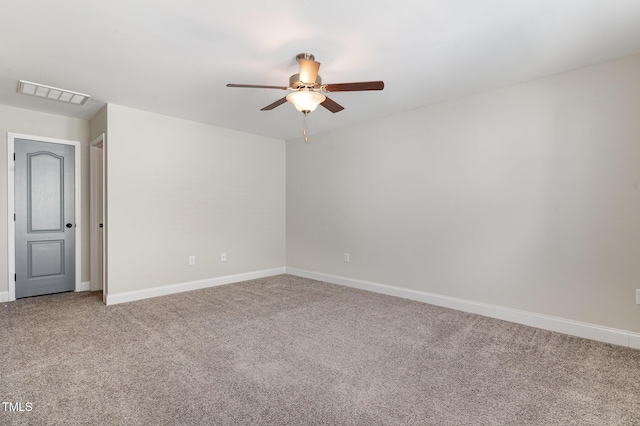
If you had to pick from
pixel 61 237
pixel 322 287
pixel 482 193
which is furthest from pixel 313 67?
pixel 61 237

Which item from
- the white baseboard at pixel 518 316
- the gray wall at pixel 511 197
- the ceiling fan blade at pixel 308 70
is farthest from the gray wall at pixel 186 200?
the ceiling fan blade at pixel 308 70

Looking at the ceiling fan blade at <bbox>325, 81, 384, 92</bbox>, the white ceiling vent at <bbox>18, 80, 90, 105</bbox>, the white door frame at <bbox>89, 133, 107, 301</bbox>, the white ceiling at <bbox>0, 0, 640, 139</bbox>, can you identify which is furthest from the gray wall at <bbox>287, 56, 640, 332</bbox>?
the white door frame at <bbox>89, 133, 107, 301</bbox>

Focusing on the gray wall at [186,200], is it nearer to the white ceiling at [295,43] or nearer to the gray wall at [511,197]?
the white ceiling at [295,43]

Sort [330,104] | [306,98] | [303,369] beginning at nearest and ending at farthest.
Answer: [303,369] < [306,98] < [330,104]

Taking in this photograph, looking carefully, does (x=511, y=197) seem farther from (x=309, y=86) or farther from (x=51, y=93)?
(x=51, y=93)

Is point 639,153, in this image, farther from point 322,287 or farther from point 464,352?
point 322,287

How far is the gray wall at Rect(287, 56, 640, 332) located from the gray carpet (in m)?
0.44

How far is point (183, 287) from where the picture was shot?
4.52 metres

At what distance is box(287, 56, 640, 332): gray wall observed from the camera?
9.05 feet

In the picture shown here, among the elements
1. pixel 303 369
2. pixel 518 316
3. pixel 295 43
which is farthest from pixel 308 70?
pixel 518 316

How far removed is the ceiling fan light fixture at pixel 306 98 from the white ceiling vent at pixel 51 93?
101 inches

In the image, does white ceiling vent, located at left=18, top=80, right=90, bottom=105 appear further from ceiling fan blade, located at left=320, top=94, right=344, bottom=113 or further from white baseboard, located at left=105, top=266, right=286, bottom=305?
ceiling fan blade, located at left=320, top=94, right=344, bottom=113

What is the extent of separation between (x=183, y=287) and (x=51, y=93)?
107 inches

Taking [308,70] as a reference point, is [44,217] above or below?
below
